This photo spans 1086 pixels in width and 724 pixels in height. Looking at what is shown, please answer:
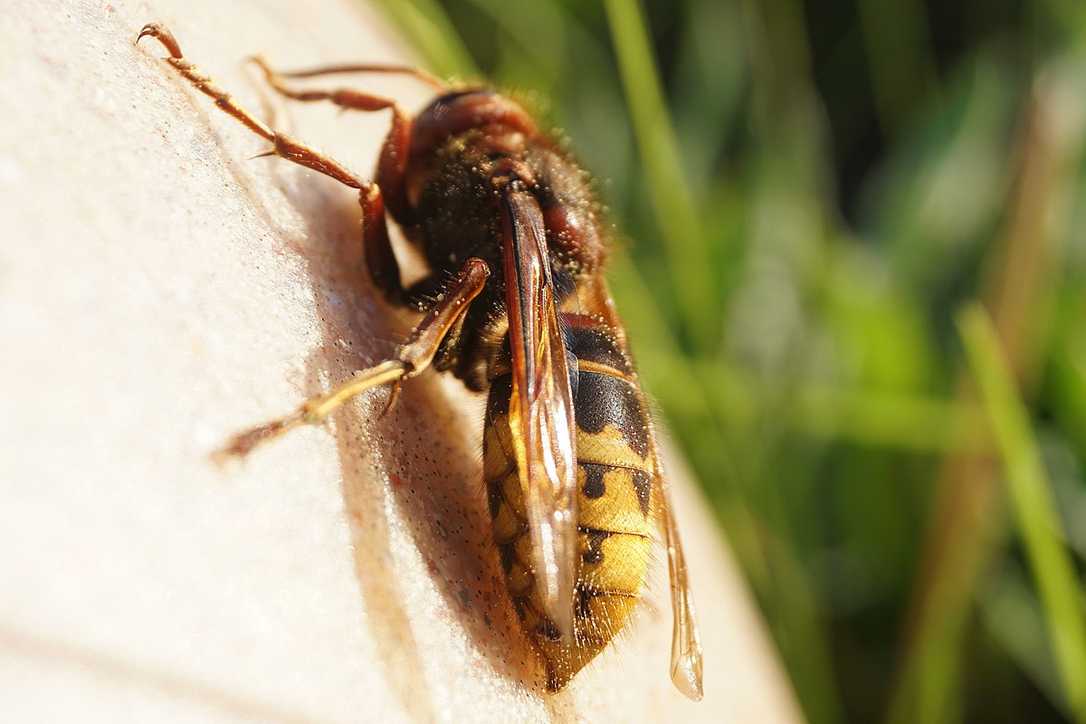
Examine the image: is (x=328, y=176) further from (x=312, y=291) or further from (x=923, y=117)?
(x=923, y=117)

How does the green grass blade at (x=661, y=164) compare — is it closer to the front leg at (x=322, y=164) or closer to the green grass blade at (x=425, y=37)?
the green grass blade at (x=425, y=37)

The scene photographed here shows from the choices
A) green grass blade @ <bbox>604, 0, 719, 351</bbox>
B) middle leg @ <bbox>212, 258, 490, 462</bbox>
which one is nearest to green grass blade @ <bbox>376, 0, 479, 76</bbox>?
green grass blade @ <bbox>604, 0, 719, 351</bbox>

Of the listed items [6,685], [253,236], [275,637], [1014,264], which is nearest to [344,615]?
[275,637]

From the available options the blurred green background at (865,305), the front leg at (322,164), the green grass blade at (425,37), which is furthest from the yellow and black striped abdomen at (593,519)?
the green grass blade at (425,37)

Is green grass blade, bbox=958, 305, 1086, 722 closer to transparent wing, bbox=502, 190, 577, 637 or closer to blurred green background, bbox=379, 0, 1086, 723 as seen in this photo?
blurred green background, bbox=379, 0, 1086, 723

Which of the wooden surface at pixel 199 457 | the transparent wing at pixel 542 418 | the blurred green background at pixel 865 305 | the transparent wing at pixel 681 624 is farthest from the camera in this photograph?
the blurred green background at pixel 865 305

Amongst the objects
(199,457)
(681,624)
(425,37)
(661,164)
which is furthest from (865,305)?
(199,457)
